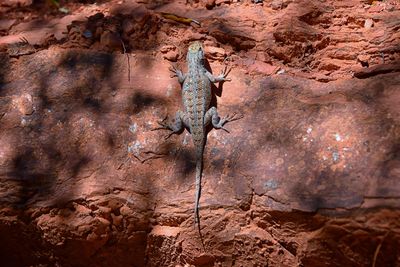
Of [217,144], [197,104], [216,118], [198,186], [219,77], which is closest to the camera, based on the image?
[198,186]

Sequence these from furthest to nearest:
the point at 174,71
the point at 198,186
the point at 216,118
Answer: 1. the point at 174,71
2. the point at 216,118
3. the point at 198,186

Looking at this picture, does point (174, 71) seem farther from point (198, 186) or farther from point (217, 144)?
point (198, 186)

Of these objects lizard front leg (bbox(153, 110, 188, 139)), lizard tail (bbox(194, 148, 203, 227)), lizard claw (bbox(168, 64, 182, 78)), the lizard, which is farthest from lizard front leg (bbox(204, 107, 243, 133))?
lizard claw (bbox(168, 64, 182, 78))

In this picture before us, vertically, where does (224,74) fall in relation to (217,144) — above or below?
above

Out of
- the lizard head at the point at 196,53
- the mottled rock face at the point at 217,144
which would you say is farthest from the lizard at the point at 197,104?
the mottled rock face at the point at 217,144

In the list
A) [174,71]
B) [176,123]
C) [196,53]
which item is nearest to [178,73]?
[174,71]

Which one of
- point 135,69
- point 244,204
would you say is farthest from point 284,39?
point 244,204

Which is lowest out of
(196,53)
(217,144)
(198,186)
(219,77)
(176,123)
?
(198,186)
